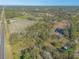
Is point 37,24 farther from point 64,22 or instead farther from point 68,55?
point 68,55

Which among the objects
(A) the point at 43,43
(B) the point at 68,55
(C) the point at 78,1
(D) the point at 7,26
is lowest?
(B) the point at 68,55

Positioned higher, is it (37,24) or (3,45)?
(37,24)

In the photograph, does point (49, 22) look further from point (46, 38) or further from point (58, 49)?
point (58, 49)

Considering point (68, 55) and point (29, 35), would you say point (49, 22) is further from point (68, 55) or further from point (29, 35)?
point (68, 55)

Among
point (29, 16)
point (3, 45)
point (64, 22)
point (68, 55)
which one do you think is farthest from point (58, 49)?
point (3, 45)

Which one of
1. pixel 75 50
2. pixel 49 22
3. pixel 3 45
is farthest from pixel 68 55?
pixel 3 45

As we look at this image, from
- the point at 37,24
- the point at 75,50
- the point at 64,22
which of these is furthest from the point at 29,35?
the point at 75,50

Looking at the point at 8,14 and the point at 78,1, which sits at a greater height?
the point at 78,1

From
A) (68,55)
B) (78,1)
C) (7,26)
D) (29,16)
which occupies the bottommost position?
(68,55)
